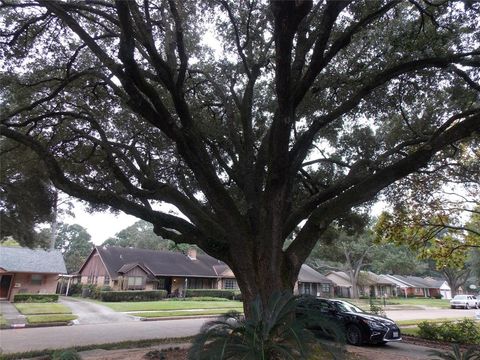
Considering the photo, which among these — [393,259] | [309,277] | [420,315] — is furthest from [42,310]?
[393,259]

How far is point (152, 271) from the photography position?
4047 centimetres

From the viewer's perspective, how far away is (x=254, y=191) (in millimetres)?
9484

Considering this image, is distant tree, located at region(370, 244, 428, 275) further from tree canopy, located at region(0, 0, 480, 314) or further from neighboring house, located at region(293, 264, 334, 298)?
tree canopy, located at region(0, 0, 480, 314)

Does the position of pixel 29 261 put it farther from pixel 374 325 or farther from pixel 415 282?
pixel 415 282

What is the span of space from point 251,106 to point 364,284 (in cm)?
5346

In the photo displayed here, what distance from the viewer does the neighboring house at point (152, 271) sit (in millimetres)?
39125

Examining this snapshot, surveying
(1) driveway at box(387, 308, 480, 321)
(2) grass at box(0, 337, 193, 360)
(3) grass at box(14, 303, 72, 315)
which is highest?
(1) driveway at box(387, 308, 480, 321)

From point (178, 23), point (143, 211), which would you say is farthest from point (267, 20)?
point (143, 211)

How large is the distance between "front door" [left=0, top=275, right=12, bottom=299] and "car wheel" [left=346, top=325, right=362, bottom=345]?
3384 cm

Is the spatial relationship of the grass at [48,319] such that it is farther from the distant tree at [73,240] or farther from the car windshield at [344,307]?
the distant tree at [73,240]

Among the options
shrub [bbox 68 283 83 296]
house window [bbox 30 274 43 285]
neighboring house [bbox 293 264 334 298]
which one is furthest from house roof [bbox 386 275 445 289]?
house window [bbox 30 274 43 285]

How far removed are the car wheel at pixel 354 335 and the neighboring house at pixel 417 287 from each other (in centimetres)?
5810

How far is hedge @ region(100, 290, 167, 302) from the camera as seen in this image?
34.2m

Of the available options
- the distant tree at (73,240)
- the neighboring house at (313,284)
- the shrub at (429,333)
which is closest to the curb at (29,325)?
the shrub at (429,333)
